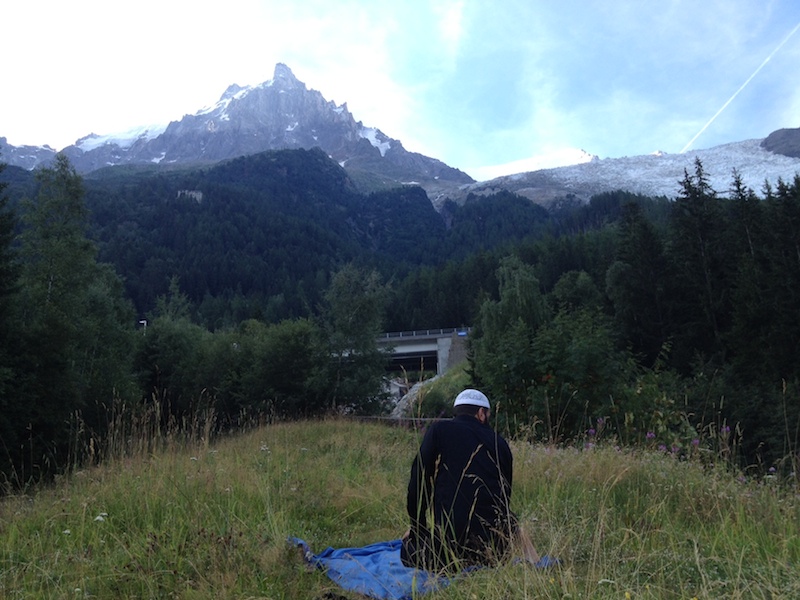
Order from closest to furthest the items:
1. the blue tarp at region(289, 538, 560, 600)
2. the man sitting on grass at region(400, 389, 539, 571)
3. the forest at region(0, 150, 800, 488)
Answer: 1. the blue tarp at region(289, 538, 560, 600)
2. the man sitting on grass at region(400, 389, 539, 571)
3. the forest at region(0, 150, 800, 488)

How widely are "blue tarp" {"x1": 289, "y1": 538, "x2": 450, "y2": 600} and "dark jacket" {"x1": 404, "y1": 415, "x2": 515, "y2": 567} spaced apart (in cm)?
14

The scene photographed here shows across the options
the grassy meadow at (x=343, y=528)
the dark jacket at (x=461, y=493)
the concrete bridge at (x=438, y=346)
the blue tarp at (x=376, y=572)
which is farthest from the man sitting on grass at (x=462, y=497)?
the concrete bridge at (x=438, y=346)

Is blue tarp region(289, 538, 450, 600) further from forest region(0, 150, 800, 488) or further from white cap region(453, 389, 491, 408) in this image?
forest region(0, 150, 800, 488)

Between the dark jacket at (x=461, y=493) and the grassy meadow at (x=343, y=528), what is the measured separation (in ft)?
1.11

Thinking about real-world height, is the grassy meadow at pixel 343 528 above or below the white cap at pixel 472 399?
below

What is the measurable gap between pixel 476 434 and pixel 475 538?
607mm

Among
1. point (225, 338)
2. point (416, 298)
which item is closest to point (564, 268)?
point (416, 298)

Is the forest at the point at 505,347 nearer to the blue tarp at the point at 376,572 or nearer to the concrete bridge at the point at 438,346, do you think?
Result: the blue tarp at the point at 376,572

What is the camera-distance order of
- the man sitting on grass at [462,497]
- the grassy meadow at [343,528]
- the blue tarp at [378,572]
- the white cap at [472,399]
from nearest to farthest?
the grassy meadow at [343,528]
the blue tarp at [378,572]
the man sitting on grass at [462,497]
the white cap at [472,399]

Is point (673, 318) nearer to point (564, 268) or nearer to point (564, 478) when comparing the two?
point (564, 478)

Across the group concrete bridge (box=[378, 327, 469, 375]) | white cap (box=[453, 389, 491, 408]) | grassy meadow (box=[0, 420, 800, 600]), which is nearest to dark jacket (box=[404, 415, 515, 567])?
white cap (box=[453, 389, 491, 408])

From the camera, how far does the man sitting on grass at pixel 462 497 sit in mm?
3271

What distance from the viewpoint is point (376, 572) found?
138 inches

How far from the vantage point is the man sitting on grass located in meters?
3.27
